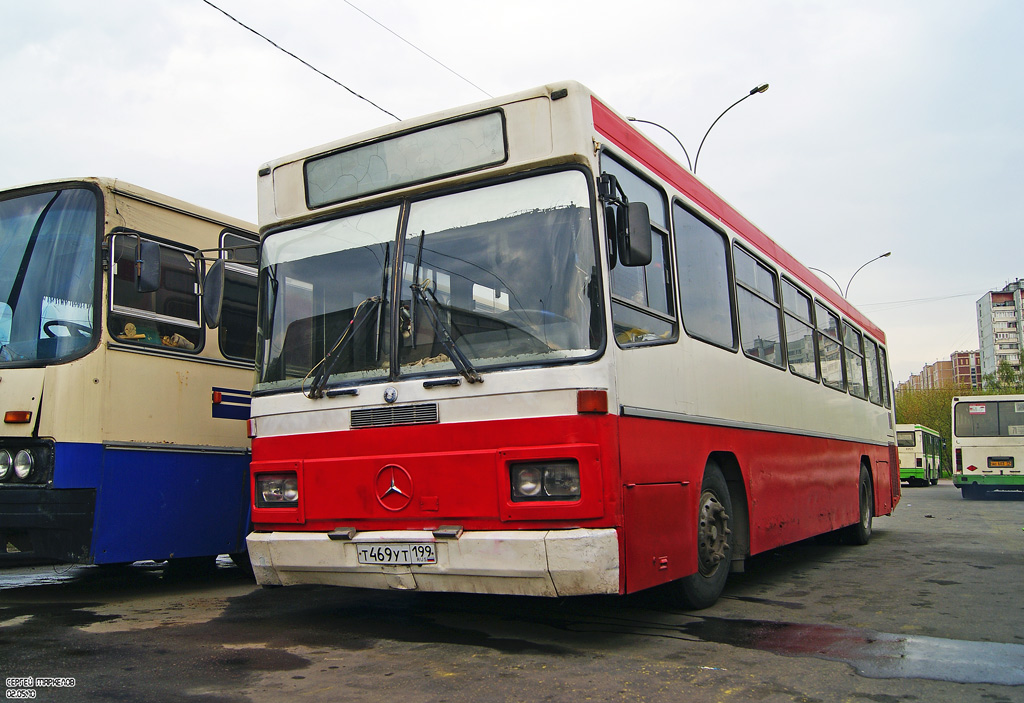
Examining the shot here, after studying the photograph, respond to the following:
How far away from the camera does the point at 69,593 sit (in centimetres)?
778

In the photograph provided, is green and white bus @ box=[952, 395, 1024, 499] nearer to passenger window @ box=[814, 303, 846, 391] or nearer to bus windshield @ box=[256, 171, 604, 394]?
passenger window @ box=[814, 303, 846, 391]

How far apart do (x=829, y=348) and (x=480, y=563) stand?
7251 millimetres

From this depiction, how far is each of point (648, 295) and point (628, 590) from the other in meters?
1.85

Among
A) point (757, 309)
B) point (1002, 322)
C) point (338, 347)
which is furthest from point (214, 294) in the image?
point (1002, 322)

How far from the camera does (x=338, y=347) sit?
18.4ft

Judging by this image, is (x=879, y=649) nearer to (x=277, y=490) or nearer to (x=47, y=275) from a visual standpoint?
(x=277, y=490)

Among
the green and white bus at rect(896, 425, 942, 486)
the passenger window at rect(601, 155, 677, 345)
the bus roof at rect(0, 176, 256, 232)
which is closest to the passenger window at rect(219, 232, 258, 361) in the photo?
the bus roof at rect(0, 176, 256, 232)

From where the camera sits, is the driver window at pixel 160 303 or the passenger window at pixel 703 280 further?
the driver window at pixel 160 303

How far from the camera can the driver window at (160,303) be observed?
7004mm

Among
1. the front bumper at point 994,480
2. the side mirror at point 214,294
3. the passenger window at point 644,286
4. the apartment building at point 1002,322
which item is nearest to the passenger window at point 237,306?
the side mirror at point 214,294

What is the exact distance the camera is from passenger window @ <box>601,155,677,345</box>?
5.32 m

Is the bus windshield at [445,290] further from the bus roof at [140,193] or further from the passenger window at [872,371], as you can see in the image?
the passenger window at [872,371]

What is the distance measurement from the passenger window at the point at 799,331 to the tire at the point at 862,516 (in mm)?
2805

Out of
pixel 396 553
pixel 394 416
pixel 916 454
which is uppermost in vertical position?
pixel 394 416
